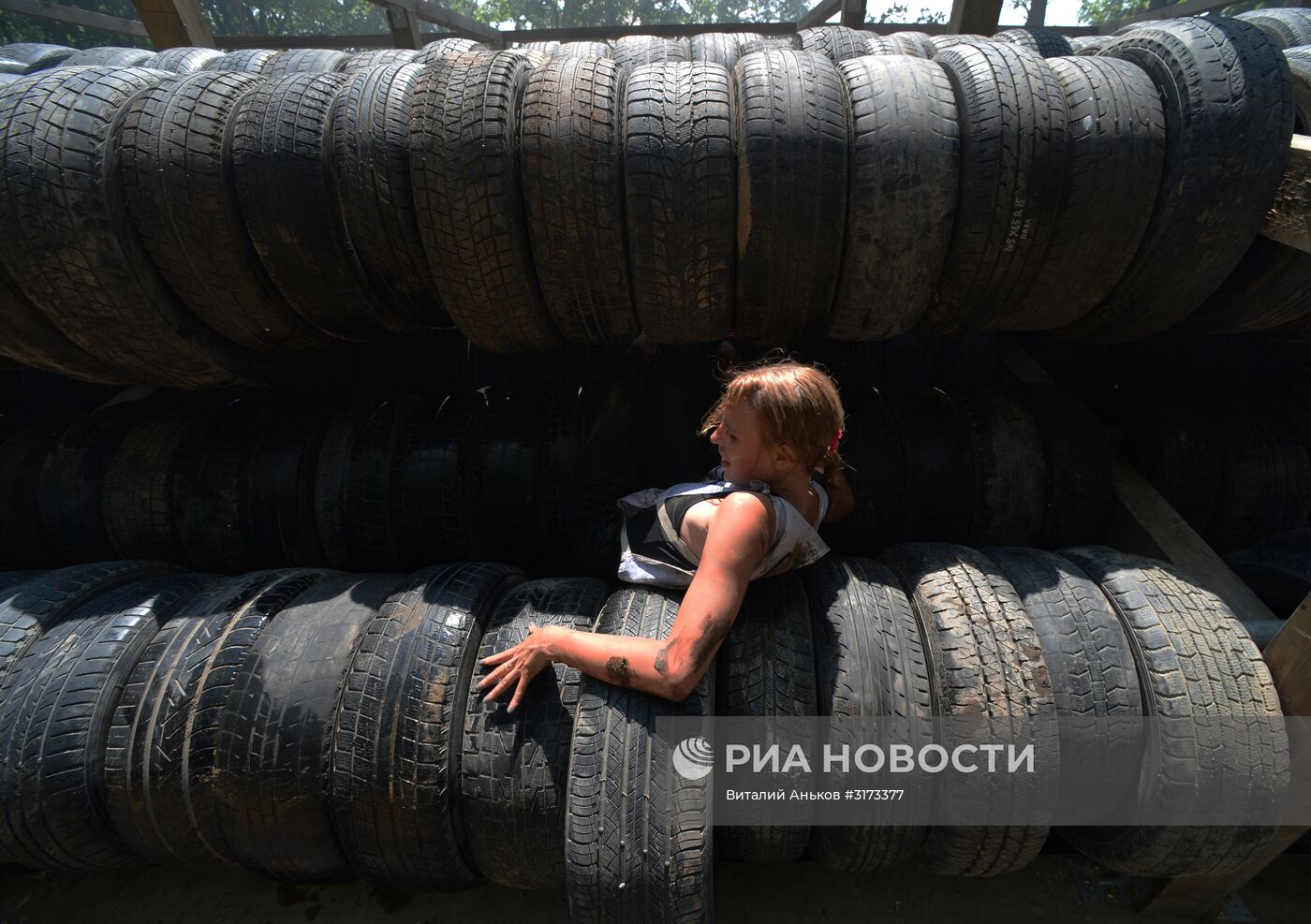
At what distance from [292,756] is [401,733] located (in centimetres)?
34

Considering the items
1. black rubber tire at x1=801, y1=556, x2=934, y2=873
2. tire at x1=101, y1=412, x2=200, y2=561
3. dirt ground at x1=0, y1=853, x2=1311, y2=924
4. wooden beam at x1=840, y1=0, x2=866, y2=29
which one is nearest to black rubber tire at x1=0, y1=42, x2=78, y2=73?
tire at x1=101, y1=412, x2=200, y2=561

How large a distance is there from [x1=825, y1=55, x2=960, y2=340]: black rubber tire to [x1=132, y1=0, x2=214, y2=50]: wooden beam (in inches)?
221

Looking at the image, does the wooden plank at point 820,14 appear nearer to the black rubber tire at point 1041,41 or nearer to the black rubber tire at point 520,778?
the black rubber tire at point 1041,41

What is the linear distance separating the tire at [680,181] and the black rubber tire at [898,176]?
0.43 m

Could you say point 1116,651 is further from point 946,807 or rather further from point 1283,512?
point 1283,512

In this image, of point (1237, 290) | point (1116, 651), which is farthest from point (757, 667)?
point (1237, 290)

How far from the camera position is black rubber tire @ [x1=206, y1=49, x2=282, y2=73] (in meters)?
3.30

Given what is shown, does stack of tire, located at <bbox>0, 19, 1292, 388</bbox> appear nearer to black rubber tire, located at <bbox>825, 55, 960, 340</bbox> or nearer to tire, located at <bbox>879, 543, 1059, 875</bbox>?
black rubber tire, located at <bbox>825, 55, 960, 340</bbox>

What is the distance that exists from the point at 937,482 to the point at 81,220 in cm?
345

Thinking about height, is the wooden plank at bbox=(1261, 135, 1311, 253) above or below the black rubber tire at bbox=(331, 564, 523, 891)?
above

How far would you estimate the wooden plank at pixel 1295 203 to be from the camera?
1.96m

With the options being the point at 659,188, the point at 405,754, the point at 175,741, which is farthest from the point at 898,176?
the point at 175,741

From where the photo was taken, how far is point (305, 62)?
3.20m

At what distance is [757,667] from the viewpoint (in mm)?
1917
